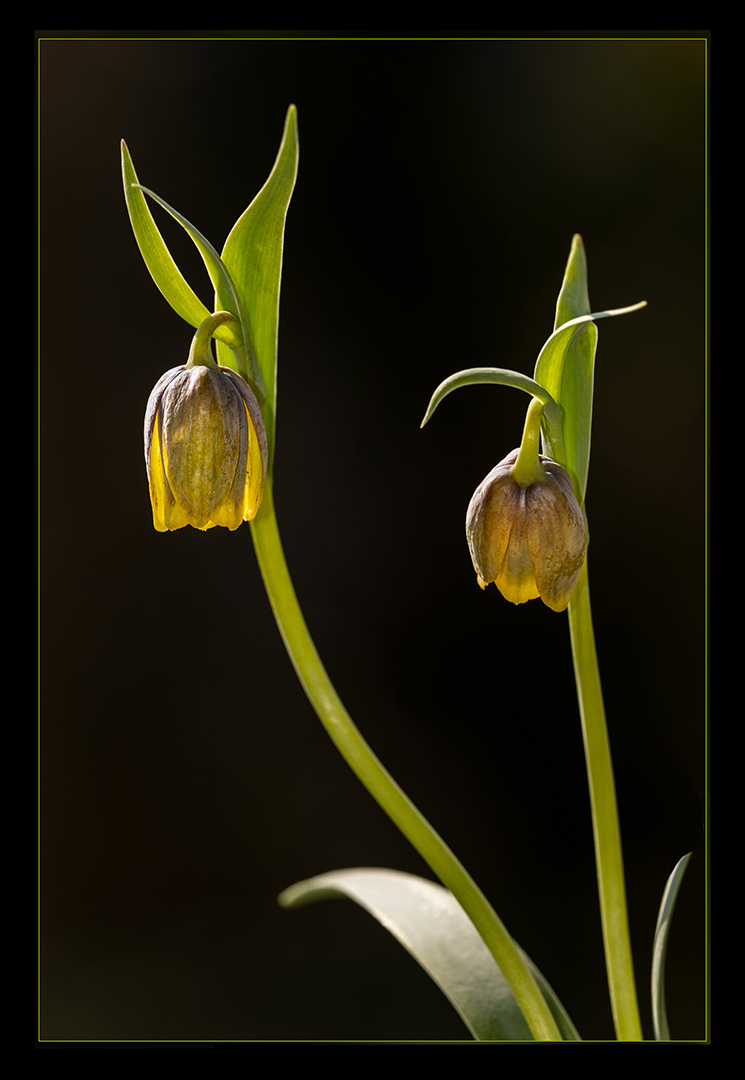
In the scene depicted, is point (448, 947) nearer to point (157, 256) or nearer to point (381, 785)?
point (381, 785)

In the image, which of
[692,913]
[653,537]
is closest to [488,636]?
[653,537]

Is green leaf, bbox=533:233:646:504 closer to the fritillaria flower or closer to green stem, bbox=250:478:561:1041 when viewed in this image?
the fritillaria flower

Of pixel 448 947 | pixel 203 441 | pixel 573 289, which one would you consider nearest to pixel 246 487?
pixel 203 441

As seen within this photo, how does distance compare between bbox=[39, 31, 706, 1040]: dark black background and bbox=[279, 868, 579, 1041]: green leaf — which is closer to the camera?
bbox=[279, 868, 579, 1041]: green leaf

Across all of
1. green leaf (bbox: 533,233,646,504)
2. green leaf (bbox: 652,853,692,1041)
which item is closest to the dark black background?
green leaf (bbox: 652,853,692,1041)

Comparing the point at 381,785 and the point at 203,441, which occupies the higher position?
the point at 203,441

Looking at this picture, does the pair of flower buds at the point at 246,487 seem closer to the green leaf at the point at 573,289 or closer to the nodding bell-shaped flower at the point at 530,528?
the nodding bell-shaped flower at the point at 530,528
